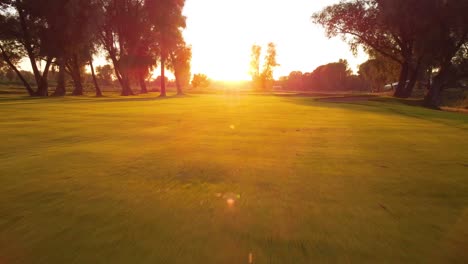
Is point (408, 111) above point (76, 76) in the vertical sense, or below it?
below

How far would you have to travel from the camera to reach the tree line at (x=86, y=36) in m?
24.2

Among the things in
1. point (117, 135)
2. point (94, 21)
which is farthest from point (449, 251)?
point (94, 21)

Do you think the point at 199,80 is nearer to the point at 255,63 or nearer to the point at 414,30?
the point at 255,63

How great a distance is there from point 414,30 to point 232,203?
23.9 metres

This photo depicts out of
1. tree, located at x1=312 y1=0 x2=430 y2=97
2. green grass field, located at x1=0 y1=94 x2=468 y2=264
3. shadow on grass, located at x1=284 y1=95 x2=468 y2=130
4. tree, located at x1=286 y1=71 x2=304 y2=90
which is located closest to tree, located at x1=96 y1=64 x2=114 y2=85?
tree, located at x1=286 y1=71 x2=304 y2=90

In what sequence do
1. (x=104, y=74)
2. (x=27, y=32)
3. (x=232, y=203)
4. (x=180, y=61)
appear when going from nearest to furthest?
(x=232, y=203) → (x=27, y=32) → (x=180, y=61) → (x=104, y=74)

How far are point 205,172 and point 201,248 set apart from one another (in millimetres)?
1377

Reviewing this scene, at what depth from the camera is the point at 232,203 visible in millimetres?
2018

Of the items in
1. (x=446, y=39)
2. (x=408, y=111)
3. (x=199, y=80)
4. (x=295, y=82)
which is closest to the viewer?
(x=408, y=111)

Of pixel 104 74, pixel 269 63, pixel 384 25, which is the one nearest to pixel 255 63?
pixel 269 63

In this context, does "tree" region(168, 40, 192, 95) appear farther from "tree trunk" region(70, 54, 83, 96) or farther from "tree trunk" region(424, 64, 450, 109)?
"tree trunk" region(424, 64, 450, 109)

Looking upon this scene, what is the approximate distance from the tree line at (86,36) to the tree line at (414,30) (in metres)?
19.3

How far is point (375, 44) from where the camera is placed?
77.0ft

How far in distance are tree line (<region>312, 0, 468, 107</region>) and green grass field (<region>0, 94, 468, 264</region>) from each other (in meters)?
19.2
